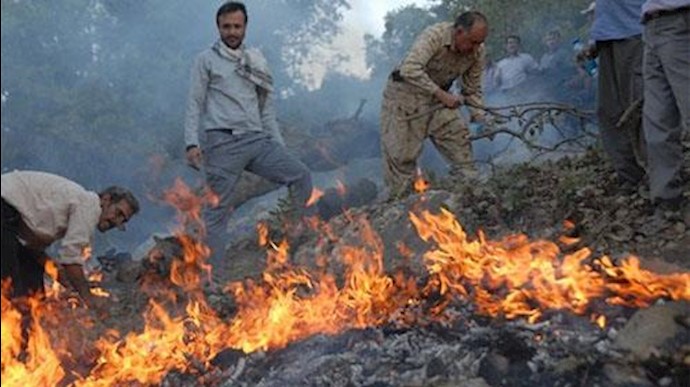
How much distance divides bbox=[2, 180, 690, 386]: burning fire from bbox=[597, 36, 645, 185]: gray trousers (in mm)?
910

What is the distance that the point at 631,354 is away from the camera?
11.0 feet

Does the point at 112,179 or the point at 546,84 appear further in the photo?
the point at 112,179

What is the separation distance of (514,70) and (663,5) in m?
6.47

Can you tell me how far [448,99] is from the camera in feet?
21.9

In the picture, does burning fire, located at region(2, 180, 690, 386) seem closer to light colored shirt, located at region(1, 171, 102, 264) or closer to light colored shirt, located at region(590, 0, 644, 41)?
light colored shirt, located at region(1, 171, 102, 264)

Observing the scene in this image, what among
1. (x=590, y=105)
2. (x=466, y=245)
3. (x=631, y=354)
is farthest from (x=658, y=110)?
(x=590, y=105)

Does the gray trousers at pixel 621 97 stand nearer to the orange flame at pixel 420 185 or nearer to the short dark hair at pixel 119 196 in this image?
the orange flame at pixel 420 185

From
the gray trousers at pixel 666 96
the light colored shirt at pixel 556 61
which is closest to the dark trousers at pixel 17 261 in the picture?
the gray trousers at pixel 666 96

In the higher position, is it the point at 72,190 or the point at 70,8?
the point at 70,8

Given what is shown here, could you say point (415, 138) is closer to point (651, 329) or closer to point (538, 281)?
point (538, 281)

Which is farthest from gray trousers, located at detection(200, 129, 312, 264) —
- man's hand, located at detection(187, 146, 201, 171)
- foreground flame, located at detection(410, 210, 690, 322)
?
foreground flame, located at detection(410, 210, 690, 322)

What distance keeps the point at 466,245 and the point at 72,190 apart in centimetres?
243

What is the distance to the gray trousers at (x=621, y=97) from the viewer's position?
17.0 ft

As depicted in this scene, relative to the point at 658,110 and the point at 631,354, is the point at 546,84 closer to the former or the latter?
the point at 658,110
